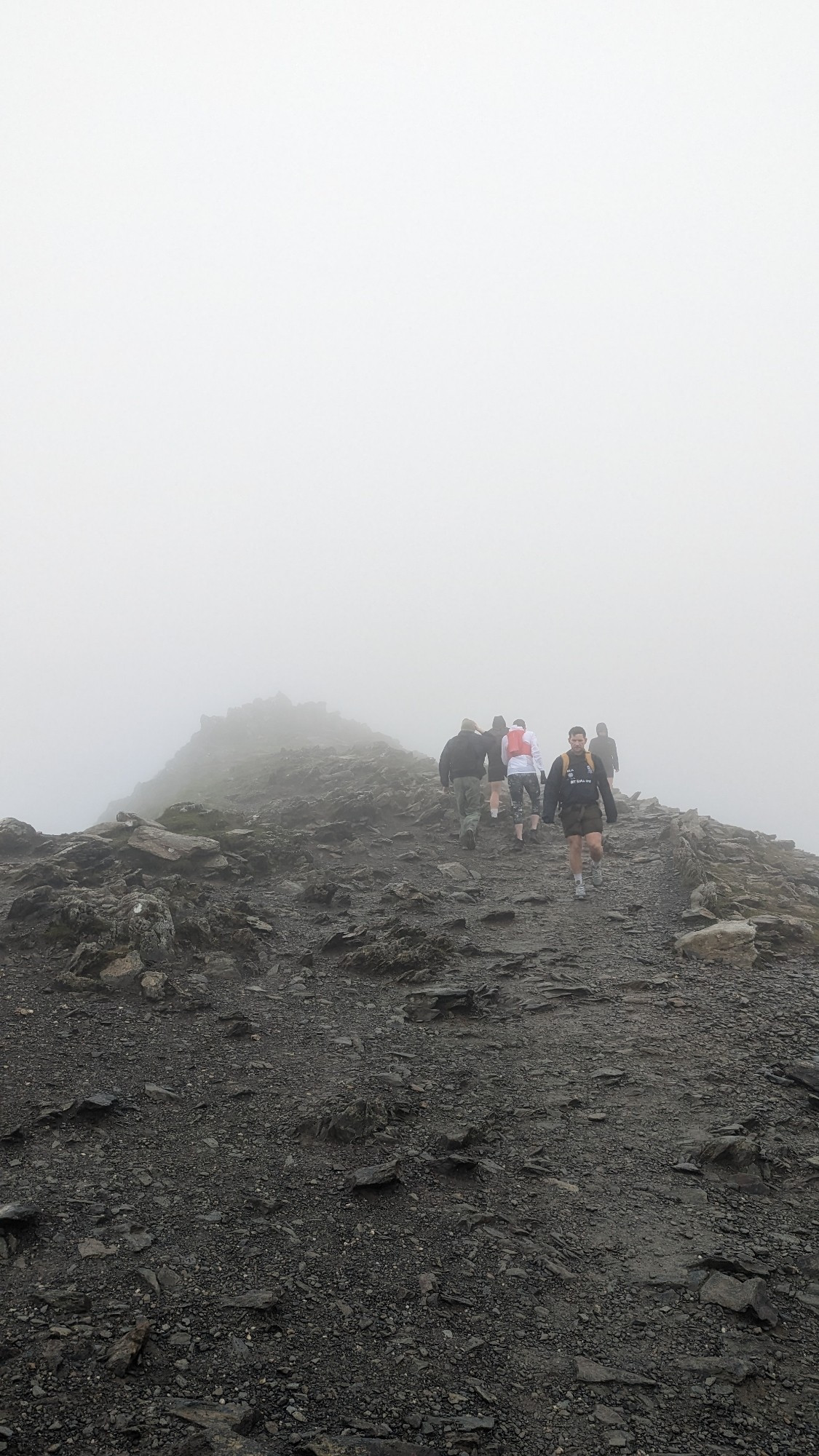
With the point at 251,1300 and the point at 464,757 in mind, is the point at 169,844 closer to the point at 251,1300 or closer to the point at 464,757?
the point at 464,757

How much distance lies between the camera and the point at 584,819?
17.6 meters

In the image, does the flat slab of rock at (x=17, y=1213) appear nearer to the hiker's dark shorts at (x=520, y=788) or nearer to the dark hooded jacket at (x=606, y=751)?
the hiker's dark shorts at (x=520, y=788)

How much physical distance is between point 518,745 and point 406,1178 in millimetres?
17777

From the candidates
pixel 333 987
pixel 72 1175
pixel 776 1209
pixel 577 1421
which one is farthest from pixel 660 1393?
pixel 333 987

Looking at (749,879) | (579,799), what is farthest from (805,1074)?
(749,879)

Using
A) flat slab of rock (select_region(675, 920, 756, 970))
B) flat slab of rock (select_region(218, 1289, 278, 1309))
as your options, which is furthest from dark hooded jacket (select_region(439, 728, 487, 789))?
flat slab of rock (select_region(218, 1289, 278, 1309))

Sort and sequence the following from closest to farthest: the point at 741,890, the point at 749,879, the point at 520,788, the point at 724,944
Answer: the point at 724,944
the point at 741,890
the point at 749,879
the point at 520,788

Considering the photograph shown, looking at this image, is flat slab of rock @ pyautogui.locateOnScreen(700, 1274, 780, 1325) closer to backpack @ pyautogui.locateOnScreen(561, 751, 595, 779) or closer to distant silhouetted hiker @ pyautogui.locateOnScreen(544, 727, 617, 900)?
distant silhouetted hiker @ pyautogui.locateOnScreen(544, 727, 617, 900)

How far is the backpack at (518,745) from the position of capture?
79.7ft

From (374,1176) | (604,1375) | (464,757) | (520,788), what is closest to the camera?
(604,1375)

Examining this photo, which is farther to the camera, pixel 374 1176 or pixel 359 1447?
A: pixel 374 1176

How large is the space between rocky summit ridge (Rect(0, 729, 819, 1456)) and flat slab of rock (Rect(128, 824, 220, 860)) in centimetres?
278

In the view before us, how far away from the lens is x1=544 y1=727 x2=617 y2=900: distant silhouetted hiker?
57.9 ft

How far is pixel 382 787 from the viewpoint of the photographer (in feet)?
111
